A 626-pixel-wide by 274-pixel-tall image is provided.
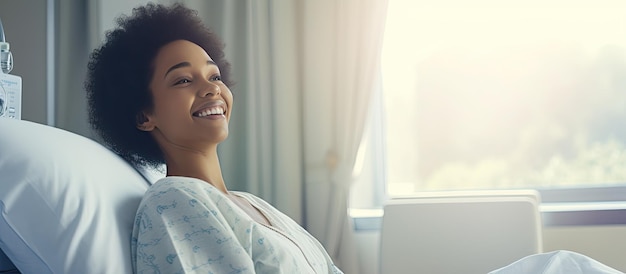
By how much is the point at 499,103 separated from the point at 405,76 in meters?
0.34

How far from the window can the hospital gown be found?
1.47m

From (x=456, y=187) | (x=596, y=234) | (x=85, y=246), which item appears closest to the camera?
(x=85, y=246)

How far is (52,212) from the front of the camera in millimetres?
987

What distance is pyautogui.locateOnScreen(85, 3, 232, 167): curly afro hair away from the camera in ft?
4.51

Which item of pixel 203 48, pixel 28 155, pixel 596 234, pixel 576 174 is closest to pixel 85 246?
pixel 28 155

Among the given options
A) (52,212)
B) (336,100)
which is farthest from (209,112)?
(336,100)

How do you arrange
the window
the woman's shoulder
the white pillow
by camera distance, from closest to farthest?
the white pillow, the woman's shoulder, the window

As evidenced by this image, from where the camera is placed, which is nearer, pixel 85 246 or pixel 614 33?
pixel 85 246

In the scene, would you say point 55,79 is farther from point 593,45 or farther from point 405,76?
point 593,45

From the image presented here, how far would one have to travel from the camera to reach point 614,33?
249 centimetres

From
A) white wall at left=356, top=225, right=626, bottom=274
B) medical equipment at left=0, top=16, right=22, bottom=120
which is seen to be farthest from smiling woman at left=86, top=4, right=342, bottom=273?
white wall at left=356, top=225, right=626, bottom=274

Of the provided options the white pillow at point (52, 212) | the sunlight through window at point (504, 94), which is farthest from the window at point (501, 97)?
the white pillow at point (52, 212)

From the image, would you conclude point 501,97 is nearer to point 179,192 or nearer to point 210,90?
point 210,90

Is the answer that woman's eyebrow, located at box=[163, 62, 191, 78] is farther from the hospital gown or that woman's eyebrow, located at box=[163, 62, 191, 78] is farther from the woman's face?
the hospital gown
